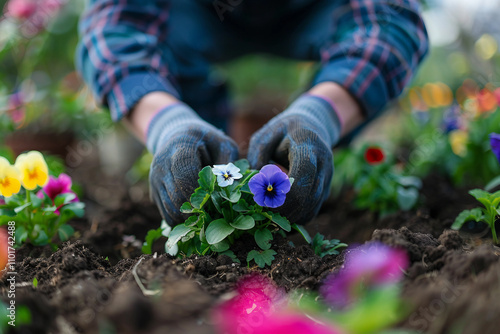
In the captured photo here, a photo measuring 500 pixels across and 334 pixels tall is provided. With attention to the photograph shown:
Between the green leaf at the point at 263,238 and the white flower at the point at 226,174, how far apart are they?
152mm

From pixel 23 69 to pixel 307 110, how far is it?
106 inches

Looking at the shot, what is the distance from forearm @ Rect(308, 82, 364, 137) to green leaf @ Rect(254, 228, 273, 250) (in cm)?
60

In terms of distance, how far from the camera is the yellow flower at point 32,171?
3.88 feet

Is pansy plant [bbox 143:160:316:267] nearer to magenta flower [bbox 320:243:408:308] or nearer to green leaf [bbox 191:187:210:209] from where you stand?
green leaf [bbox 191:187:210:209]

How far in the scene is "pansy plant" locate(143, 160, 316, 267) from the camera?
0.99 meters

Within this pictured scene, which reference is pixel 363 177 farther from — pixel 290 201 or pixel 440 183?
pixel 290 201

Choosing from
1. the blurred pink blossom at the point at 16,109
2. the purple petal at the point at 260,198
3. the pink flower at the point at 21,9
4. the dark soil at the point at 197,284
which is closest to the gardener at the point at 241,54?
the purple petal at the point at 260,198

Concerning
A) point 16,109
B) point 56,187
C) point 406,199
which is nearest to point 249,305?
point 56,187

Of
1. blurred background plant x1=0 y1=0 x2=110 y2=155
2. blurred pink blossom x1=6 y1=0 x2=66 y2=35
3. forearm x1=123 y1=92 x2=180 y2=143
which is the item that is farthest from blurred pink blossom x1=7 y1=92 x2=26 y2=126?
forearm x1=123 y1=92 x2=180 y2=143

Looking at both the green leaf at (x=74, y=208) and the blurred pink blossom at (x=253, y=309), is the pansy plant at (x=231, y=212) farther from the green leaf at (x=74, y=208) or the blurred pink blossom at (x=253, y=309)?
the green leaf at (x=74, y=208)

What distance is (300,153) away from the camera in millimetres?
1111

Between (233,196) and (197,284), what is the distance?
0.76 ft

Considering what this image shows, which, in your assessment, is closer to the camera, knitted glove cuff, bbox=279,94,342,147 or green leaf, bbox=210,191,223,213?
green leaf, bbox=210,191,223,213

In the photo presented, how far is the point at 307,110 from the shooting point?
135 centimetres
